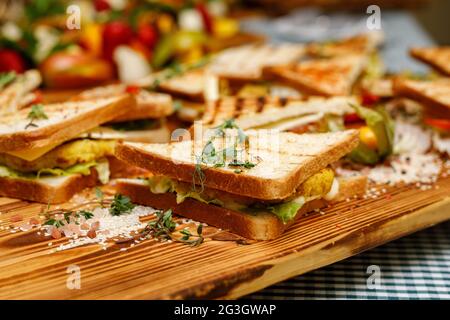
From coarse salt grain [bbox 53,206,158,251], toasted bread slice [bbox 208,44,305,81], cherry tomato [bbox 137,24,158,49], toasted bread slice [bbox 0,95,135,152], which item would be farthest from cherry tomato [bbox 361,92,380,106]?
cherry tomato [bbox 137,24,158,49]

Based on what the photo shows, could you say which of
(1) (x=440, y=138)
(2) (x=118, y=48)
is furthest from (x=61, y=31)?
(1) (x=440, y=138)

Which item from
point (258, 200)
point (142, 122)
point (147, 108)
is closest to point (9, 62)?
point (142, 122)

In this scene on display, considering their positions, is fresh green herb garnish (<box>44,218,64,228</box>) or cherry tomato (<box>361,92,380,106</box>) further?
cherry tomato (<box>361,92,380,106</box>)

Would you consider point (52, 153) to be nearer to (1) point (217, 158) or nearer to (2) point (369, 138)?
(1) point (217, 158)

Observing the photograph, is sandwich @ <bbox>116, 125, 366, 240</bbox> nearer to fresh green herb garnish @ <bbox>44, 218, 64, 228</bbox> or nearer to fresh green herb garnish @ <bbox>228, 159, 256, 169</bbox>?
fresh green herb garnish @ <bbox>228, 159, 256, 169</bbox>

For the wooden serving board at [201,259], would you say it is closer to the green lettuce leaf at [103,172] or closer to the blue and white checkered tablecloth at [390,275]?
the blue and white checkered tablecloth at [390,275]

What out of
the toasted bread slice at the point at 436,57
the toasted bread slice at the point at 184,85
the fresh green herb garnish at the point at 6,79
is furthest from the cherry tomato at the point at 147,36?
the toasted bread slice at the point at 436,57
